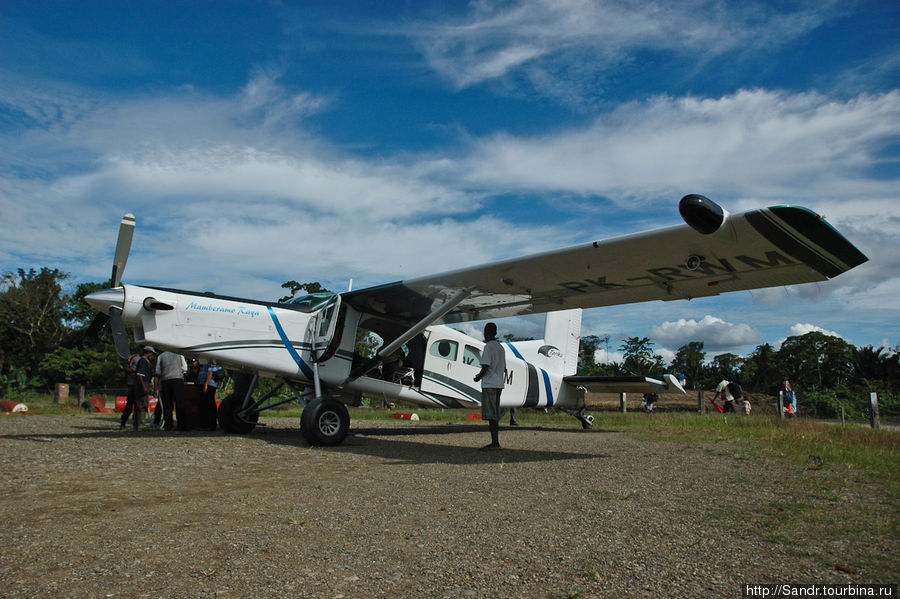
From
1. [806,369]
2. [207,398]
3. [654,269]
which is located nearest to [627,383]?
[654,269]

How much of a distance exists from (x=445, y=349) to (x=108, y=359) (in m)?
36.3

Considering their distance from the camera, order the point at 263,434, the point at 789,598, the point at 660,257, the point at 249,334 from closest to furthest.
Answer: the point at 789,598 < the point at 660,257 < the point at 249,334 < the point at 263,434

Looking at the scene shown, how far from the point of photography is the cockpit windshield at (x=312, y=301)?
9353mm

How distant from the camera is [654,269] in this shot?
25.3 ft

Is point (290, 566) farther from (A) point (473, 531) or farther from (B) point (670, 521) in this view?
(B) point (670, 521)

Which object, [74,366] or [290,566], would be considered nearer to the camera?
[290,566]

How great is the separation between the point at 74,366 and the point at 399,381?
3916 cm

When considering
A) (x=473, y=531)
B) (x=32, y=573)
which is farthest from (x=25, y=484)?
(x=473, y=531)

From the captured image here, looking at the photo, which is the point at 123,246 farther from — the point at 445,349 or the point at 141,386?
the point at 445,349

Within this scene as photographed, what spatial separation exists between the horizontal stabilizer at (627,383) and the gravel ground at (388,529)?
4.60m

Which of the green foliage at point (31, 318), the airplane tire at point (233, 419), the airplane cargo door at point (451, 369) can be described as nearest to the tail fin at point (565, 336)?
the airplane cargo door at point (451, 369)

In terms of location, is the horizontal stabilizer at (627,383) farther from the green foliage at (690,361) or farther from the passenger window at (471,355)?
the green foliage at (690,361)

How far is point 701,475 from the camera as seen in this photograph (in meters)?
5.64

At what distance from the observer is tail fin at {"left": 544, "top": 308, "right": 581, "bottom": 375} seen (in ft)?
46.9
